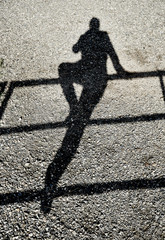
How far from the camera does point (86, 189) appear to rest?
424 centimetres

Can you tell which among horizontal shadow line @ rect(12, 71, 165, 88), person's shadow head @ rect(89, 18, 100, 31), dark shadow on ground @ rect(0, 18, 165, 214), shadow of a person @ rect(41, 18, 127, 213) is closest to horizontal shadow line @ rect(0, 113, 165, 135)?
dark shadow on ground @ rect(0, 18, 165, 214)

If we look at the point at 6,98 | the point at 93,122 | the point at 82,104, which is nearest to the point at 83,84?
the point at 82,104

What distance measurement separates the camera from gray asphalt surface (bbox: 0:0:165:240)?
3877 mm

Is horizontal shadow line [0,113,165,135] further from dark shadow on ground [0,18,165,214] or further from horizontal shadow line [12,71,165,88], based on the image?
horizontal shadow line [12,71,165,88]

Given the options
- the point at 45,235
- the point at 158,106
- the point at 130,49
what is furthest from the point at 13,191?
the point at 130,49

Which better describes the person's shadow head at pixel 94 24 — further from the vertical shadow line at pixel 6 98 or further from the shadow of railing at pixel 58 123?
the vertical shadow line at pixel 6 98

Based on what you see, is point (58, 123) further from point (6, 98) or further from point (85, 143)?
point (6, 98)

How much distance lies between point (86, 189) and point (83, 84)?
9.77 ft

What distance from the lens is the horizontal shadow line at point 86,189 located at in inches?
162

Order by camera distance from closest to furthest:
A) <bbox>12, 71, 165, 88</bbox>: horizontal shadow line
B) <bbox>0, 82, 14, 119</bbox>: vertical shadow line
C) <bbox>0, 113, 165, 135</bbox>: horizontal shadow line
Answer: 1. <bbox>0, 113, 165, 135</bbox>: horizontal shadow line
2. <bbox>0, 82, 14, 119</bbox>: vertical shadow line
3. <bbox>12, 71, 165, 88</bbox>: horizontal shadow line

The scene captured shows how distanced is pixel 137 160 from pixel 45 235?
89.0 inches

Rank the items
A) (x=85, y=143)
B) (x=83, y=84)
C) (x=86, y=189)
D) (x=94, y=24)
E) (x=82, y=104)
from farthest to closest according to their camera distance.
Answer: (x=94, y=24), (x=83, y=84), (x=82, y=104), (x=85, y=143), (x=86, y=189)

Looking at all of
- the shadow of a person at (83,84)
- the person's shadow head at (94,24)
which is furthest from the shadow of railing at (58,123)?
the person's shadow head at (94,24)

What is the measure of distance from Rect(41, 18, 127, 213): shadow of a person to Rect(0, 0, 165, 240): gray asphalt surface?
0.13 metres
